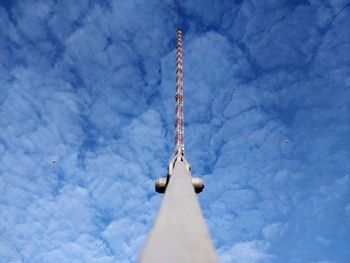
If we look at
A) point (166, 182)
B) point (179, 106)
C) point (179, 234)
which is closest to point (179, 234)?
point (179, 234)

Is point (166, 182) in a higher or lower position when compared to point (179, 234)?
higher

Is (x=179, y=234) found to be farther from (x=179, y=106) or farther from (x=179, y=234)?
(x=179, y=106)

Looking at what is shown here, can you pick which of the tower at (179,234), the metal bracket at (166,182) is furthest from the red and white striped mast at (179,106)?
the tower at (179,234)

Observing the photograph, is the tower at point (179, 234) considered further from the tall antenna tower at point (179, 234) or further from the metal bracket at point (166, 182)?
the metal bracket at point (166, 182)

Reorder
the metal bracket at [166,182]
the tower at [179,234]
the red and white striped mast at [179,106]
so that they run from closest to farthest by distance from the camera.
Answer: the tower at [179,234] → the metal bracket at [166,182] → the red and white striped mast at [179,106]

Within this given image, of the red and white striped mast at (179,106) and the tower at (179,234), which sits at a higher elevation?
the red and white striped mast at (179,106)

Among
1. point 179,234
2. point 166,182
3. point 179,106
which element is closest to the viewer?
point 179,234

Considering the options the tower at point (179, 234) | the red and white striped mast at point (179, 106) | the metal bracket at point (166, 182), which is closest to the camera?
the tower at point (179, 234)

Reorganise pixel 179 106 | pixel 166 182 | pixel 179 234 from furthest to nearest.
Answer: pixel 179 106 < pixel 166 182 < pixel 179 234

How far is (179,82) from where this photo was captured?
138 ft

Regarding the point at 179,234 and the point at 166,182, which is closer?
the point at 179,234

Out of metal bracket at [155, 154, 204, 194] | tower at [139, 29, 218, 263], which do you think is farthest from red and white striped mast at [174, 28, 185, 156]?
tower at [139, 29, 218, 263]

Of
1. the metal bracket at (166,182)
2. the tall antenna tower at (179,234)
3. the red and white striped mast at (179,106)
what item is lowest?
the tall antenna tower at (179,234)

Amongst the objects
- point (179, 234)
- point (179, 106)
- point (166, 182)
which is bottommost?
point (179, 234)
